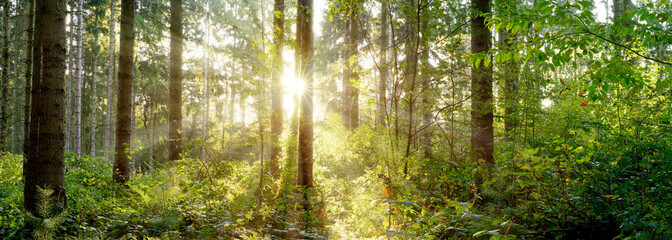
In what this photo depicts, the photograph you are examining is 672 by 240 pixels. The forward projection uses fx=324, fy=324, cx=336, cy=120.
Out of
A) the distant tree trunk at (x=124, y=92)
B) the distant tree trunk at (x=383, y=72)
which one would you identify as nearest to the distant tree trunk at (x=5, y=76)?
the distant tree trunk at (x=124, y=92)

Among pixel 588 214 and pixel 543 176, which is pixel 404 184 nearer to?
pixel 543 176

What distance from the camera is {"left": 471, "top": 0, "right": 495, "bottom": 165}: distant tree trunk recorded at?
5711 millimetres

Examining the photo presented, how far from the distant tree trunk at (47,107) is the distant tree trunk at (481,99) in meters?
5.92

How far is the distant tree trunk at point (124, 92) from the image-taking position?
259 inches

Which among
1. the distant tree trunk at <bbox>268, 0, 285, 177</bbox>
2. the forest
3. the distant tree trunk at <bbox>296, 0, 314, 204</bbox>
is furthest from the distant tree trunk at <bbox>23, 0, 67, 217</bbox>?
the distant tree trunk at <bbox>296, 0, 314, 204</bbox>

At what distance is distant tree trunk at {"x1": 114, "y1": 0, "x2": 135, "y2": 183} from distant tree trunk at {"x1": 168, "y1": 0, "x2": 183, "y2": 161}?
91 cm

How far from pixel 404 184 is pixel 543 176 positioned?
5.01 feet

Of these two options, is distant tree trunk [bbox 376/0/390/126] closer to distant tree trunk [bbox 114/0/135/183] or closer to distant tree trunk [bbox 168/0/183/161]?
distant tree trunk [bbox 168/0/183/161]

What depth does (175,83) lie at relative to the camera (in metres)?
7.55

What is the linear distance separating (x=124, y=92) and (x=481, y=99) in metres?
7.02

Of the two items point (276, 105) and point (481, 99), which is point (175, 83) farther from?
point (481, 99)

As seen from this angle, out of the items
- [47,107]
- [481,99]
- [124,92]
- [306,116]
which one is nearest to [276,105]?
[306,116]

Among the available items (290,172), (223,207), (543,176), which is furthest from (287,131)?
(543,176)

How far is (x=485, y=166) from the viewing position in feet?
17.9
